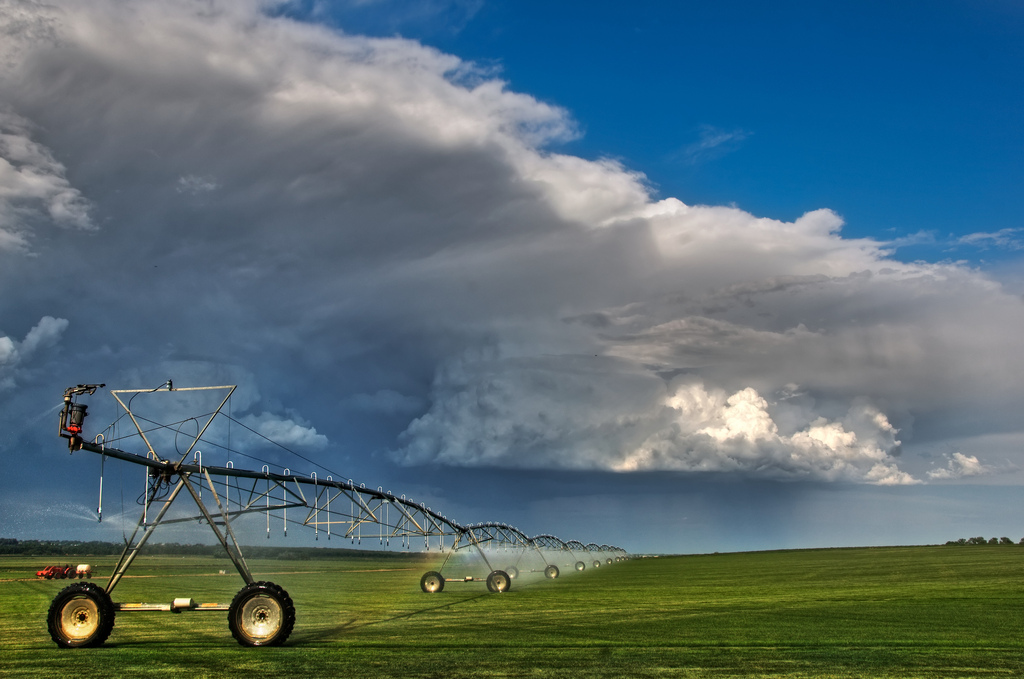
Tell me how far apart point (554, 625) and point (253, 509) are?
441 inches

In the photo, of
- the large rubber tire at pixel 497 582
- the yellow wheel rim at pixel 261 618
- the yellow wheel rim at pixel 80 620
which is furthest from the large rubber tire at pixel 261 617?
the large rubber tire at pixel 497 582

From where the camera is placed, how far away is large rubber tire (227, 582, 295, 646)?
795 inches

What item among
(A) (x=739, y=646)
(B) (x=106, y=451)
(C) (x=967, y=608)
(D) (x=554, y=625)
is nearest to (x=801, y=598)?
(C) (x=967, y=608)

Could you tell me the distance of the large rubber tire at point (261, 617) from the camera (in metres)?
20.2

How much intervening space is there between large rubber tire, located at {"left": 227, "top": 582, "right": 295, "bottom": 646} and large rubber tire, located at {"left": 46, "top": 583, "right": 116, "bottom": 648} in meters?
3.36

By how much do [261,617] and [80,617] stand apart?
4.83 m

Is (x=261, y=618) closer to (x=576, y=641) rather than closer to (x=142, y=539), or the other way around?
(x=142, y=539)

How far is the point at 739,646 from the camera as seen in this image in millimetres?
20594

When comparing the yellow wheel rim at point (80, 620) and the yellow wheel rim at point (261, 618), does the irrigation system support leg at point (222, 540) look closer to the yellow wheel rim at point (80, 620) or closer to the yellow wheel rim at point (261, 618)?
the yellow wheel rim at point (261, 618)

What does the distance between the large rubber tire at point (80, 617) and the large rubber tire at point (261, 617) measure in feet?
11.0

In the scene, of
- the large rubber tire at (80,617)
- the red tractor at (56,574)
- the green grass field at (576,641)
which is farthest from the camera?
the red tractor at (56,574)

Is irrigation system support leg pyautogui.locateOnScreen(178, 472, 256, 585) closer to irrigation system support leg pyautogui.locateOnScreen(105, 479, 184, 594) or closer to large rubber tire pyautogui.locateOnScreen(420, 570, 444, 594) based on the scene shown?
irrigation system support leg pyautogui.locateOnScreen(105, 479, 184, 594)

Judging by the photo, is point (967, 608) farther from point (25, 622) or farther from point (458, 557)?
point (25, 622)

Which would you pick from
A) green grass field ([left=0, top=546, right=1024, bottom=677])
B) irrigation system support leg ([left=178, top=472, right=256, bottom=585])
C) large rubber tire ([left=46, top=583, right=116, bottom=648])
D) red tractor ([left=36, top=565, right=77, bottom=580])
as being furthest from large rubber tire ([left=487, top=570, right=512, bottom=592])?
red tractor ([left=36, top=565, right=77, bottom=580])
